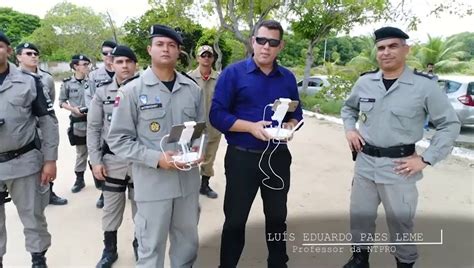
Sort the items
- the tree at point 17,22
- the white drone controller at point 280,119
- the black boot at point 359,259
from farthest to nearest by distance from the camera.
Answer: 1. the tree at point 17,22
2. the black boot at point 359,259
3. the white drone controller at point 280,119

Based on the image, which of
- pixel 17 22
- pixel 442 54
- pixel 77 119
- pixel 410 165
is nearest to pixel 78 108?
pixel 77 119

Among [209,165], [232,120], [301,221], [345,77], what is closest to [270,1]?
[345,77]

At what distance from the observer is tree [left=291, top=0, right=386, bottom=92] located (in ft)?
41.3

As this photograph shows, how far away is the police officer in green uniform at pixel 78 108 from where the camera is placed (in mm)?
4566

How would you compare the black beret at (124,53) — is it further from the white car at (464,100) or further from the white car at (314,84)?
the white car at (314,84)

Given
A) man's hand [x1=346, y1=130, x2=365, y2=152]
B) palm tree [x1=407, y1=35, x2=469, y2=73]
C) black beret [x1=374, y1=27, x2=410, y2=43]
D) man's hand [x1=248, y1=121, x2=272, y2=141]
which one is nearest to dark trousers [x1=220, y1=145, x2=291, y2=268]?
man's hand [x1=248, y1=121, x2=272, y2=141]

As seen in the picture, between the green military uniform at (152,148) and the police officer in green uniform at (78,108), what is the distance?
7.85 feet

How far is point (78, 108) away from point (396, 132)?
12.2 ft

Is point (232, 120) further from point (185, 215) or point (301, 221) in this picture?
point (301, 221)

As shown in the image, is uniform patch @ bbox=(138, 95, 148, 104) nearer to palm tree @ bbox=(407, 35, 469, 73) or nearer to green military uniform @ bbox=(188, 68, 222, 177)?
green military uniform @ bbox=(188, 68, 222, 177)

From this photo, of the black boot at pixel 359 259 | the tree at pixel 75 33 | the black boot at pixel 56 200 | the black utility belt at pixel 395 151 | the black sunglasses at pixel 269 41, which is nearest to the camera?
the black sunglasses at pixel 269 41

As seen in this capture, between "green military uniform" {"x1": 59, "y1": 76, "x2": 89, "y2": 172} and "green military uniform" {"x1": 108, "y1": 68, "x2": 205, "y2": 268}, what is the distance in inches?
93.1

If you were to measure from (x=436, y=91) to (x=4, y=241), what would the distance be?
324 centimetres

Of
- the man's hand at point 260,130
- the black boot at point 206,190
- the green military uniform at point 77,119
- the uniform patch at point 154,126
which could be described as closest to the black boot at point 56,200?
the green military uniform at point 77,119
